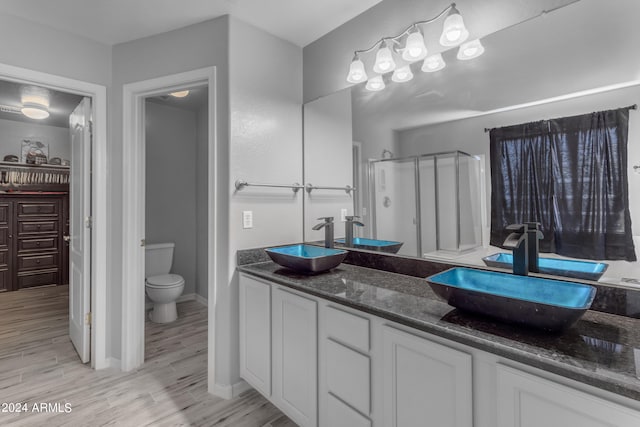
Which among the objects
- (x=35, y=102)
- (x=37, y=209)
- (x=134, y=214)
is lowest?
(x=134, y=214)

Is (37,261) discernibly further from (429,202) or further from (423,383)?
(423,383)

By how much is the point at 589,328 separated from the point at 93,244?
2874 mm

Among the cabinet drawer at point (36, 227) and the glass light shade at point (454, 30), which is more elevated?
the glass light shade at point (454, 30)

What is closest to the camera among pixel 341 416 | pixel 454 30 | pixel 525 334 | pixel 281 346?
pixel 525 334

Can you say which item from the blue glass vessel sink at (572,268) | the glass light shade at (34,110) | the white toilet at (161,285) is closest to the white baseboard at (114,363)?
the white toilet at (161,285)

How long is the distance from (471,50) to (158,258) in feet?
11.4

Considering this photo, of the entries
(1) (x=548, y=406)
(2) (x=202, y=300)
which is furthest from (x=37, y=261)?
(1) (x=548, y=406)

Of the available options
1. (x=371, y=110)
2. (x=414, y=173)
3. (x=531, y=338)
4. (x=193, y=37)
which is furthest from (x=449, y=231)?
(x=193, y=37)

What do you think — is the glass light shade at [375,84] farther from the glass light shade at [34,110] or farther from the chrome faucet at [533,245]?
the glass light shade at [34,110]

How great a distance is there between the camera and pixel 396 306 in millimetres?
1224

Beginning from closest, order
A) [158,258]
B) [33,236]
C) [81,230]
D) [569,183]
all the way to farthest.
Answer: [569,183], [81,230], [158,258], [33,236]

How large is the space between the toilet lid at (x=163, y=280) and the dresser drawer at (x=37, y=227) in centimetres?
254

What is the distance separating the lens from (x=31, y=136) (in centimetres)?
454

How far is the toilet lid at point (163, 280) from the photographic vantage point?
3.14 m
